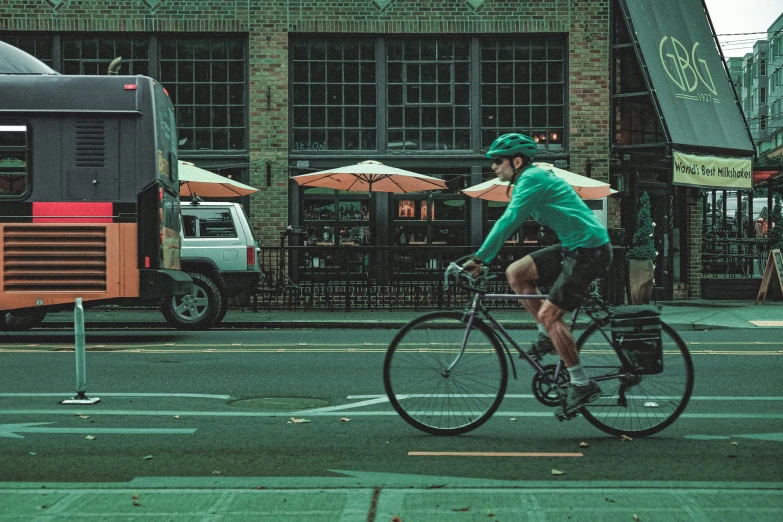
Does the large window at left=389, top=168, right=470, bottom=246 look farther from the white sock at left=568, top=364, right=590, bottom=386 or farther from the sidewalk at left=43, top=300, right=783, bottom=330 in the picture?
the white sock at left=568, top=364, right=590, bottom=386

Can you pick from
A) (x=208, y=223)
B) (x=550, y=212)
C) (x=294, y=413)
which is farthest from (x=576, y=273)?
(x=208, y=223)

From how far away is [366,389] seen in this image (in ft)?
27.7

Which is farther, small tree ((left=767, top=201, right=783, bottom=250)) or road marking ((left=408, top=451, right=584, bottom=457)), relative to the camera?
small tree ((left=767, top=201, right=783, bottom=250))

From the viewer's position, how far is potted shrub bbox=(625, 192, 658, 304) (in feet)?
60.3

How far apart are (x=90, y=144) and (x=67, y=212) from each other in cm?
83

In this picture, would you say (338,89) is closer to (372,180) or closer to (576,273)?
(372,180)

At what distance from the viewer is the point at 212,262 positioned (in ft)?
48.3

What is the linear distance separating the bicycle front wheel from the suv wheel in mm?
8396

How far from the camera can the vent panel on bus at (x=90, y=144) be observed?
11.9 m

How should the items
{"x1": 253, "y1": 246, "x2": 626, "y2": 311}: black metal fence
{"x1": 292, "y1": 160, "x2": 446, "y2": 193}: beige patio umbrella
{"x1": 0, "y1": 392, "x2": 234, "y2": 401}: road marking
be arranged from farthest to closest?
1. {"x1": 292, "y1": 160, "x2": 446, "y2": 193}: beige patio umbrella
2. {"x1": 253, "y1": 246, "x2": 626, "y2": 311}: black metal fence
3. {"x1": 0, "y1": 392, "x2": 234, "y2": 401}: road marking

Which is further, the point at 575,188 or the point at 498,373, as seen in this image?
the point at 575,188

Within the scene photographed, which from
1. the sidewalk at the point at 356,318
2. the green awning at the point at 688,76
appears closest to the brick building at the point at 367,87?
the green awning at the point at 688,76

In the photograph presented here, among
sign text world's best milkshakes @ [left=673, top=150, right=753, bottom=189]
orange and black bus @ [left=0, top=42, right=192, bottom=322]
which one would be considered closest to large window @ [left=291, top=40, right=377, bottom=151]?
sign text world's best milkshakes @ [left=673, top=150, right=753, bottom=189]

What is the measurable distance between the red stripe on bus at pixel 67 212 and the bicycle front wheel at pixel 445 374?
656 centimetres
